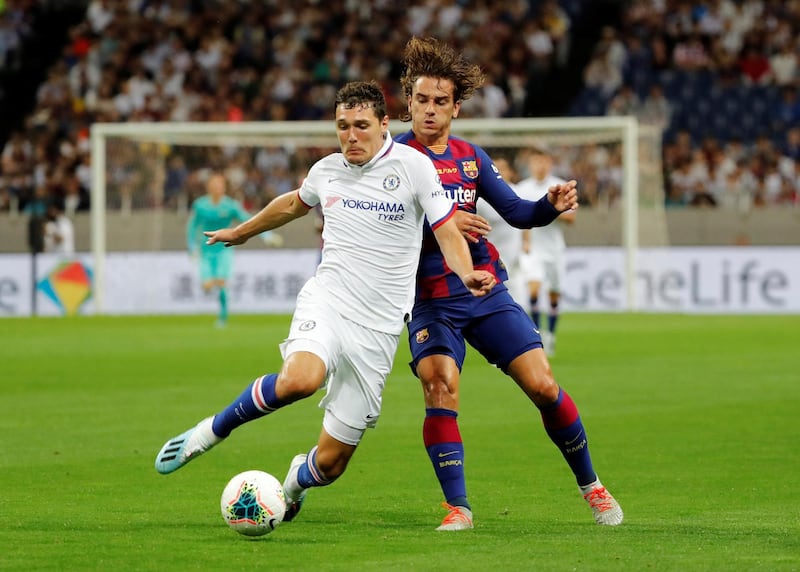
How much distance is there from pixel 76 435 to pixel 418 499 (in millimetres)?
3600

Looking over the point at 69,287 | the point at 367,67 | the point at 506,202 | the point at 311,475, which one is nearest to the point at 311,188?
the point at 506,202

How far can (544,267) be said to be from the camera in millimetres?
18516

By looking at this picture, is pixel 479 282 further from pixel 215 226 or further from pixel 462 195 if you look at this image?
pixel 215 226

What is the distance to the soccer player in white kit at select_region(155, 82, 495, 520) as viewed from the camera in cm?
682

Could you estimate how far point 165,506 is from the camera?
24.8 ft

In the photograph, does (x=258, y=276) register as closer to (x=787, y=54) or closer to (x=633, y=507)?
(x=787, y=54)

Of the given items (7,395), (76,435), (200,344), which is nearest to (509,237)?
(200,344)

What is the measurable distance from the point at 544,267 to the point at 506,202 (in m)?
11.2

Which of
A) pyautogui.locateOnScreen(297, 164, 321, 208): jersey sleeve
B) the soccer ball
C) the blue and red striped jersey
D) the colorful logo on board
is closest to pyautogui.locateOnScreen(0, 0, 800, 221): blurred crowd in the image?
the colorful logo on board

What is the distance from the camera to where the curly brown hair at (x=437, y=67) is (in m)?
7.27

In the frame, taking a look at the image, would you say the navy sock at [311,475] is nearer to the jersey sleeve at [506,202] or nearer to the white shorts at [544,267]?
the jersey sleeve at [506,202]

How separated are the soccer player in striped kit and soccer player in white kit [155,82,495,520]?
0.26m

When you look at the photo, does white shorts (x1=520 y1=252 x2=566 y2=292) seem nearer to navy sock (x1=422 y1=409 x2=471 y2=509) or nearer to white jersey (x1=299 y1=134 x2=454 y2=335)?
navy sock (x1=422 y1=409 x2=471 y2=509)

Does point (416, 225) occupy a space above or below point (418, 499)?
above
